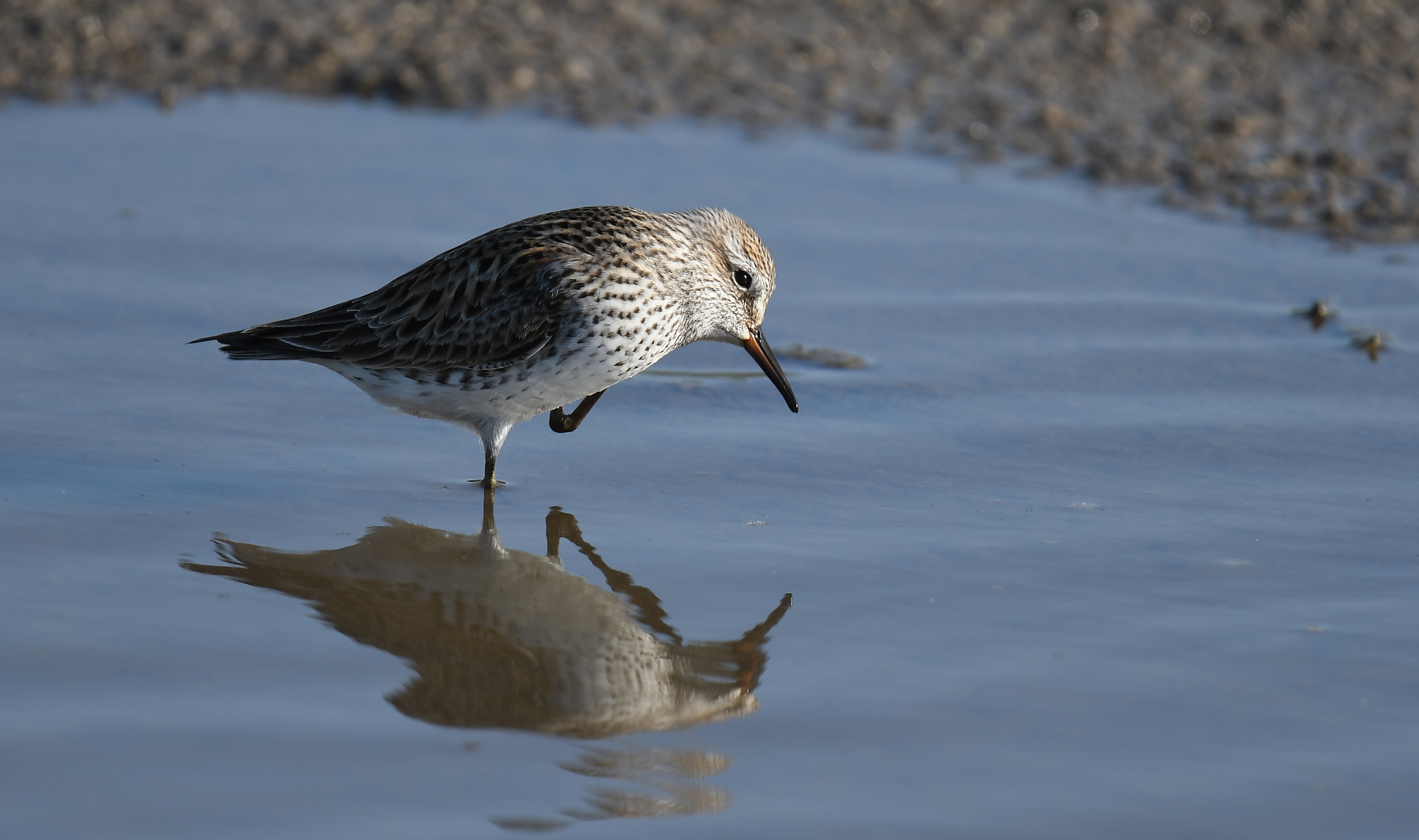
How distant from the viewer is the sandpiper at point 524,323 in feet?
20.5

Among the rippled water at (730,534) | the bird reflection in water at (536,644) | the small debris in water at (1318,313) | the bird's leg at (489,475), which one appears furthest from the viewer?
the small debris in water at (1318,313)

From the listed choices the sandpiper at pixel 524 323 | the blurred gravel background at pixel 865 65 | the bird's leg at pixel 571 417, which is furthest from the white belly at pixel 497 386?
the blurred gravel background at pixel 865 65

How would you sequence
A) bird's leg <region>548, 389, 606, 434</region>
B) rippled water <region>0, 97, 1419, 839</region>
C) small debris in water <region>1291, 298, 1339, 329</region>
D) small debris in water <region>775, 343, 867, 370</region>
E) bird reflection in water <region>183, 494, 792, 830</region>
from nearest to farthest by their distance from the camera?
rippled water <region>0, 97, 1419, 839</region>, bird reflection in water <region>183, 494, 792, 830</region>, bird's leg <region>548, 389, 606, 434</region>, small debris in water <region>775, 343, 867, 370</region>, small debris in water <region>1291, 298, 1339, 329</region>

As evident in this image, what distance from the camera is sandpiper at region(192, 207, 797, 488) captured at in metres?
6.26

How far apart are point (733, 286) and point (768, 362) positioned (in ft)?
1.20

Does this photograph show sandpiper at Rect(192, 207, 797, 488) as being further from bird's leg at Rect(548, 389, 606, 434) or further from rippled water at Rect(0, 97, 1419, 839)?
rippled water at Rect(0, 97, 1419, 839)

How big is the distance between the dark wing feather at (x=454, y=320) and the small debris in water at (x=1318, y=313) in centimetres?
381

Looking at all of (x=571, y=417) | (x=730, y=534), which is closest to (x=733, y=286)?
(x=571, y=417)

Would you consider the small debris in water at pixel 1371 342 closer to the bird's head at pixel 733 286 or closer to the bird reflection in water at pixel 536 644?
the bird's head at pixel 733 286

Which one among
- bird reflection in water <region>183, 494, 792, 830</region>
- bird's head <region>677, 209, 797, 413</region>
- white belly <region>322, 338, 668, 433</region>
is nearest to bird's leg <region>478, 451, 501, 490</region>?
white belly <region>322, 338, 668, 433</region>

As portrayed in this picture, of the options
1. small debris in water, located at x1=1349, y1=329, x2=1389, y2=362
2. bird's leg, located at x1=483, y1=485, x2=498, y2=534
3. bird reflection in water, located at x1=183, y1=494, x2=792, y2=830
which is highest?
small debris in water, located at x1=1349, y1=329, x2=1389, y2=362

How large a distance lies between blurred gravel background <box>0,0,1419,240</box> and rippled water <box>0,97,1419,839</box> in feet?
2.67

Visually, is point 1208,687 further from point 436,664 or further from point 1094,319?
point 1094,319

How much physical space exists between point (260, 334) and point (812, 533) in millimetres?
2458
